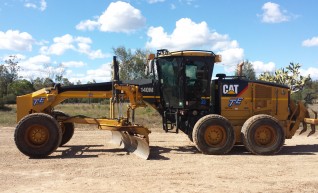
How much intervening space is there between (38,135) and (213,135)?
4438mm

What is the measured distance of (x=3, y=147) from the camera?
1177 cm

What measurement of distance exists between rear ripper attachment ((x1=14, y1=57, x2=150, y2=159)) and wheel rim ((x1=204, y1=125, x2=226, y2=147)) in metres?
1.60

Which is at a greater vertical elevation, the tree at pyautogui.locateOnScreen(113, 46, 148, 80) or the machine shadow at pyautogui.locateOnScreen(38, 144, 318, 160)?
the tree at pyautogui.locateOnScreen(113, 46, 148, 80)

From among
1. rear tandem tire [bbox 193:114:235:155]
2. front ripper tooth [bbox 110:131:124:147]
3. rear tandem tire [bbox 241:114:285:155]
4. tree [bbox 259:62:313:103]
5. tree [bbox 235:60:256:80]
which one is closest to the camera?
rear tandem tire [bbox 193:114:235:155]

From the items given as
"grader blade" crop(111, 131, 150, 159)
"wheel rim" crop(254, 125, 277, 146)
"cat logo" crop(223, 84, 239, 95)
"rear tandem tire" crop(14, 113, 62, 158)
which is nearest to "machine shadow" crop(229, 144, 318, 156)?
"wheel rim" crop(254, 125, 277, 146)

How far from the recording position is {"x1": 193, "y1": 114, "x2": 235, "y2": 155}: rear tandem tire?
10.7 m

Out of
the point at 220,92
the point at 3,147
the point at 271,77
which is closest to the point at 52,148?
the point at 3,147

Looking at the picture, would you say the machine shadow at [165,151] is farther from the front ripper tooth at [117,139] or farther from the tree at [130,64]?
the tree at [130,64]

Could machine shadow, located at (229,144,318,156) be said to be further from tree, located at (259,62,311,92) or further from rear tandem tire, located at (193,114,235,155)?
tree, located at (259,62,311,92)

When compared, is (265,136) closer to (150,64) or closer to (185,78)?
(185,78)

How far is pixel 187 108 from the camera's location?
37.2 ft

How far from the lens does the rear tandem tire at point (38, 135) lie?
33.1 feet

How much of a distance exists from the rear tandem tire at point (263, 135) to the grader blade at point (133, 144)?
2759 millimetres

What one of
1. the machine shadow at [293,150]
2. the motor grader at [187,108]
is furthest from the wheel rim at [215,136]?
the machine shadow at [293,150]
